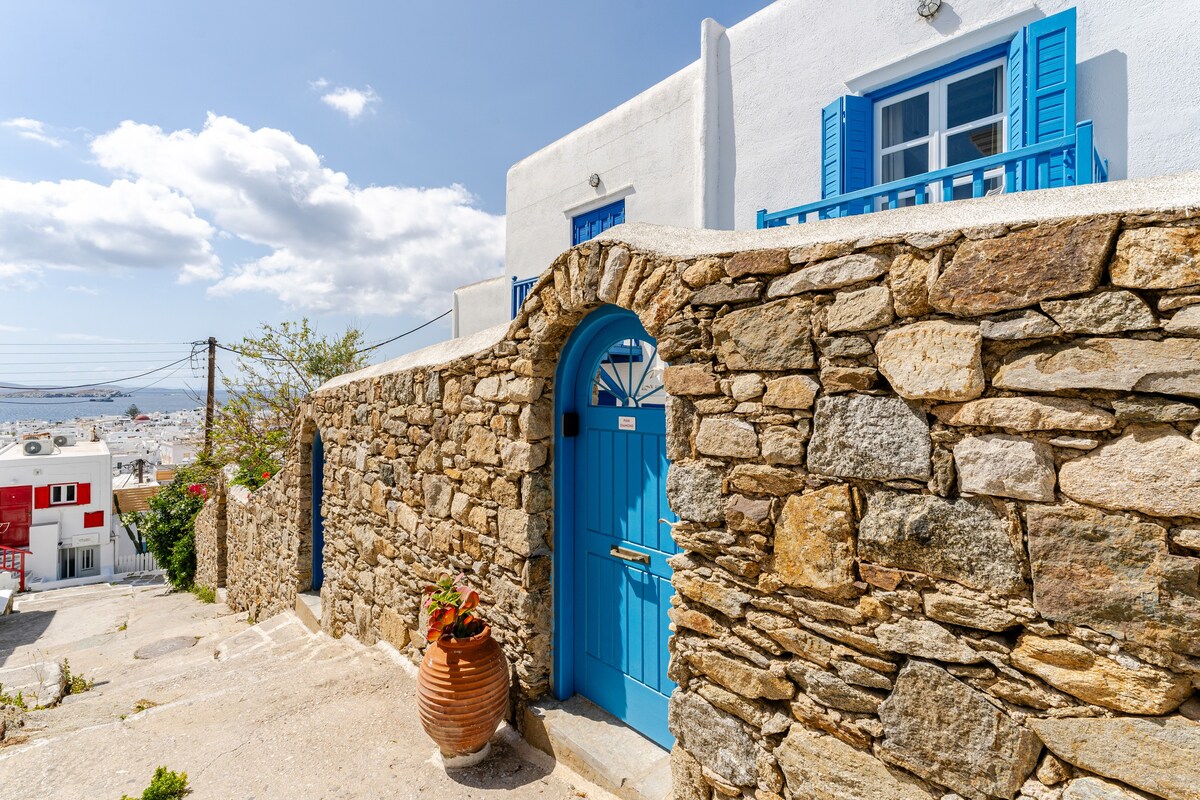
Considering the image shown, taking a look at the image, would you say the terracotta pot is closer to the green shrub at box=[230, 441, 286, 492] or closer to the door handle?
the door handle

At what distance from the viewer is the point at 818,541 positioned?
1.95 metres

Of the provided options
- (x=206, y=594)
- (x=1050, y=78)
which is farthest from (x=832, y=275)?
(x=206, y=594)

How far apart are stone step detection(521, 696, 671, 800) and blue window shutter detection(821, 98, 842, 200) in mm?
4277


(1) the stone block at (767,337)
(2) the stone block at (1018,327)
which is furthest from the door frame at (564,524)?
(2) the stone block at (1018,327)

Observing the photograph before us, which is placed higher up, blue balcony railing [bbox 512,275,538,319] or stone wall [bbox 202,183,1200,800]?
blue balcony railing [bbox 512,275,538,319]

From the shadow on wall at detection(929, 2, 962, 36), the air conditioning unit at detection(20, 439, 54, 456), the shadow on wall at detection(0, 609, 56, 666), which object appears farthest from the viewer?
the air conditioning unit at detection(20, 439, 54, 456)

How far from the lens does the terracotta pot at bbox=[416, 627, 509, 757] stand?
2.97 meters

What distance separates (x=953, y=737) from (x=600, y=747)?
1.78m

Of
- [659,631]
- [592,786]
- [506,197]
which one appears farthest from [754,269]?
[506,197]

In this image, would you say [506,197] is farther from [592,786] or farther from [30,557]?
[30,557]

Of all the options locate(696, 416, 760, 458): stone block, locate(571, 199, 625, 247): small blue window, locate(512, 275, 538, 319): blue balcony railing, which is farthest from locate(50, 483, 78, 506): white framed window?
locate(696, 416, 760, 458): stone block

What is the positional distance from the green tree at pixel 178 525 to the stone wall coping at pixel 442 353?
11.4m

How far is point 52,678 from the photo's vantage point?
5504 mm

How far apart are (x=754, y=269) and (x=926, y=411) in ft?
2.54
